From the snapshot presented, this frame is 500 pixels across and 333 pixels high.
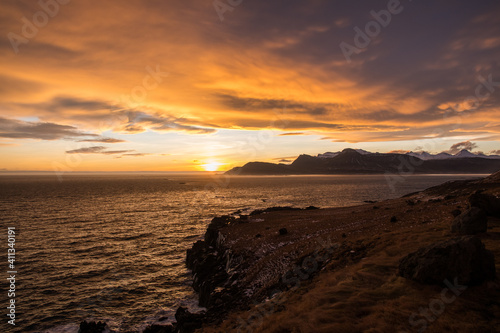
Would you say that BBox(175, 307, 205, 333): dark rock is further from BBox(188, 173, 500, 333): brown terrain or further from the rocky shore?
BBox(188, 173, 500, 333): brown terrain

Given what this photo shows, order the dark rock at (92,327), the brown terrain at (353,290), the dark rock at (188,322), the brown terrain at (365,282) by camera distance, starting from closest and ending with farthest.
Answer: the brown terrain at (353,290)
the brown terrain at (365,282)
the dark rock at (188,322)
the dark rock at (92,327)

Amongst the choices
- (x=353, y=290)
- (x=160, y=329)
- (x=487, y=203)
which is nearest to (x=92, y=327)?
(x=160, y=329)

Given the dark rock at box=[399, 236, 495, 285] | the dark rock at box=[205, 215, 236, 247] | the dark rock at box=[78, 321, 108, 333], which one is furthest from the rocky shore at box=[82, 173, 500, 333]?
the dark rock at box=[205, 215, 236, 247]

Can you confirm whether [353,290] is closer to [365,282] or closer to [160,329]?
[365,282]

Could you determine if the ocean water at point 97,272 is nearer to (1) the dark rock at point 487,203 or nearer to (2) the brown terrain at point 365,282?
(2) the brown terrain at point 365,282

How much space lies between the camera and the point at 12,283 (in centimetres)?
3048

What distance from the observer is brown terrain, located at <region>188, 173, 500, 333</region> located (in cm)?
1182

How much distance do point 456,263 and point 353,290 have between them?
5.56 meters

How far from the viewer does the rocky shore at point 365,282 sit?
1217 centimetres

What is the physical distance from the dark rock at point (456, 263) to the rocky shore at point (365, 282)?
0.04 metres

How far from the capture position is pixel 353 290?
15.5 metres

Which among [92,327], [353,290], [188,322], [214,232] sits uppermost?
[353,290]

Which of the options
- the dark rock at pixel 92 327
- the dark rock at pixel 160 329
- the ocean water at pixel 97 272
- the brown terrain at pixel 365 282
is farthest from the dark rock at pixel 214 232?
the dark rock at pixel 92 327

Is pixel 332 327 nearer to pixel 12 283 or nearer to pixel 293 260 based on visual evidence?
pixel 293 260
